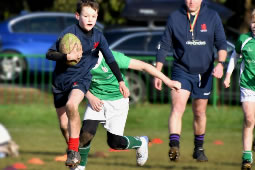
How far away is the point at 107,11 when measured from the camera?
83.9 ft

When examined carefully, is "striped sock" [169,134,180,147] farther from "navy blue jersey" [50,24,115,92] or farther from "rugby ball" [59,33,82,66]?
"rugby ball" [59,33,82,66]

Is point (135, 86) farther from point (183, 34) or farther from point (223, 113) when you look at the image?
point (183, 34)

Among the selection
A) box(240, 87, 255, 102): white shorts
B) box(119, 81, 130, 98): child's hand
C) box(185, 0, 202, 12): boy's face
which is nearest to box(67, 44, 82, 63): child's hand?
box(119, 81, 130, 98): child's hand

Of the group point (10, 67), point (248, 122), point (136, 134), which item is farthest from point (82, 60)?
point (10, 67)

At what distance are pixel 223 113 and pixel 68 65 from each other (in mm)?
8274

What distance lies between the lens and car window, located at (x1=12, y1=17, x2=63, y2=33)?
73.2 ft

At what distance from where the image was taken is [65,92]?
10.1m

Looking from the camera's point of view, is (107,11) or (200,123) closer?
(200,123)

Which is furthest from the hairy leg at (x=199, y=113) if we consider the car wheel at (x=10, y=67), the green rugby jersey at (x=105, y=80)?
the car wheel at (x=10, y=67)

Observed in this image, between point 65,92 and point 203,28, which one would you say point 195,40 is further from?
point 65,92

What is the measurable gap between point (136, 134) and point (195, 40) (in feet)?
19.1

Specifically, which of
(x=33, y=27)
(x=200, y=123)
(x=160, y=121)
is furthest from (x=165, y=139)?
(x=33, y=27)

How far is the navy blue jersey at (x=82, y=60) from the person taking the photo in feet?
32.3

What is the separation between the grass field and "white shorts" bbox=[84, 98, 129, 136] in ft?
6.42
